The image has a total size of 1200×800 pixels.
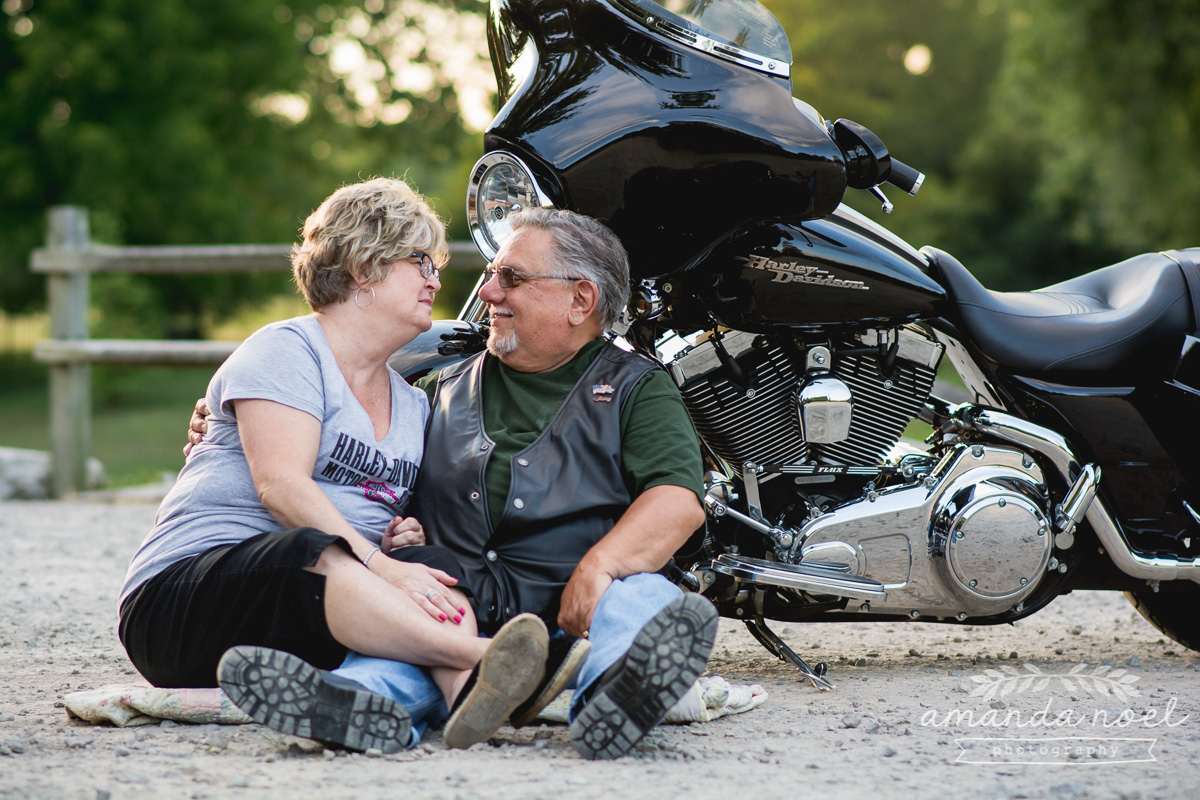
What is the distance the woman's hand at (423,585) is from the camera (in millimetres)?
2389

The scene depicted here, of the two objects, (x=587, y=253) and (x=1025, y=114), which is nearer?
(x=587, y=253)

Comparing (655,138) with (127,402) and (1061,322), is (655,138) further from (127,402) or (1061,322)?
(127,402)

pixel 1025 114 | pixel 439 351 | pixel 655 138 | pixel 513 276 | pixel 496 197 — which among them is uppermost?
pixel 1025 114

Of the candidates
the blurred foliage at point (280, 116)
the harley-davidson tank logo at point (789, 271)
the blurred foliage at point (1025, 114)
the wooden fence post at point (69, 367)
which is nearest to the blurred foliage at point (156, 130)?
the blurred foliage at point (280, 116)

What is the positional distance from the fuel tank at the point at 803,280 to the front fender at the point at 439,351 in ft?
1.76

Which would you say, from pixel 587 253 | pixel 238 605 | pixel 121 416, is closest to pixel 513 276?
pixel 587 253

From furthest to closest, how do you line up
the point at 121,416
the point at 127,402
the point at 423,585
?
the point at 127,402 → the point at 121,416 → the point at 423,585

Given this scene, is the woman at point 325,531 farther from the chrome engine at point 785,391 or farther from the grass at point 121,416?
the grass at point 121,416

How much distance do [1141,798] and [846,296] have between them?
134 centimetres

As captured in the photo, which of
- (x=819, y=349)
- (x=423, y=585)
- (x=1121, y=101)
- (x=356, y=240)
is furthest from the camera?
(x=1121, y=101)

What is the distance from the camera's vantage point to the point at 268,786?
6.88ft

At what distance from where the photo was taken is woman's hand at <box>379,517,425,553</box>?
259 centimetres

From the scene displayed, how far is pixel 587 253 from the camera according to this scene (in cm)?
272

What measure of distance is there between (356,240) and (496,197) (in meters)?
0.42
